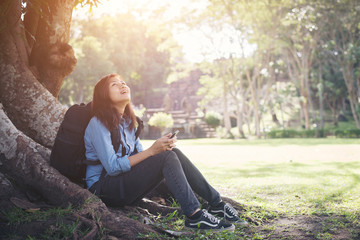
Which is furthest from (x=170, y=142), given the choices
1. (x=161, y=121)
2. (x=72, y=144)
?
(x=161, y=121)

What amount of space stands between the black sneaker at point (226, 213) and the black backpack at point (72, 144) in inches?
42.4

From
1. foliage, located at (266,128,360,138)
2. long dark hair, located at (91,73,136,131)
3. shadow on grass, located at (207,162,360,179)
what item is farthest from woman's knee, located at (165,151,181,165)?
foliage, located at (266,128,360,138)

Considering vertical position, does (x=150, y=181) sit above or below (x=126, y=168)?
below

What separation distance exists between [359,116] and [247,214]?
29.5 metres

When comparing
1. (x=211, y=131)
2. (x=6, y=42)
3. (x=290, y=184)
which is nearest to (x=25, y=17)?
(x=6, y=42)

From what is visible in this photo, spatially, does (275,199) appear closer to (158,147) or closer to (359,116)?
(158,147)

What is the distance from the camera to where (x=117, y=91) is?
3432 millimetres

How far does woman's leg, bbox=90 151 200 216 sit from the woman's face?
0.65m

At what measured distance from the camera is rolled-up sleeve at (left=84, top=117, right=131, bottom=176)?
123 inches

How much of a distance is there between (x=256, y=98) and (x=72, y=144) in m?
24.0

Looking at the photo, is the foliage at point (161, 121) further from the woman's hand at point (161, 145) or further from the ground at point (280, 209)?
the woman's hand at point (161, 145)

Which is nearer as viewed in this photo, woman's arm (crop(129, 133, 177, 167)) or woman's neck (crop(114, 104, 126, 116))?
woman's arm (crop(129, 133, 177, 167))

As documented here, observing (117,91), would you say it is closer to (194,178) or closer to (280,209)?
(194,178)

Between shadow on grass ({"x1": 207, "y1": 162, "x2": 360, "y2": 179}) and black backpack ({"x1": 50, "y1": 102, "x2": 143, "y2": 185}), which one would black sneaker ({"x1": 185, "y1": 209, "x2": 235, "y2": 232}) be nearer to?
black backpack ({"x1": 50, "y1": 102, "x2": 143, "y2": 185})
